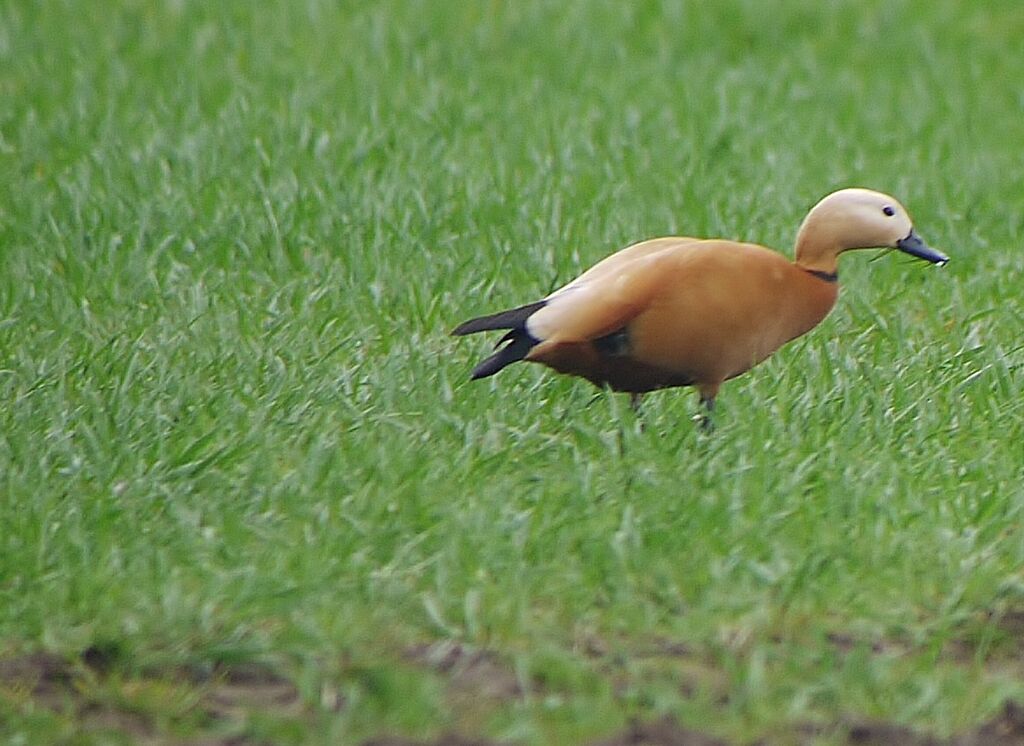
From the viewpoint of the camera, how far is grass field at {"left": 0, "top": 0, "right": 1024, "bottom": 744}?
3.45 m

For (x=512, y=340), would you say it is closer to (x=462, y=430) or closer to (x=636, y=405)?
(x=462, y=430)

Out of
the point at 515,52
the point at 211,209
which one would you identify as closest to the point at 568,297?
the point at 211,209

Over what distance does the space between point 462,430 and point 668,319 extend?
582 millimetres

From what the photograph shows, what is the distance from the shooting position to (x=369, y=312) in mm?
5727

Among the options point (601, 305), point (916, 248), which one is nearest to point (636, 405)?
point (601, 305)

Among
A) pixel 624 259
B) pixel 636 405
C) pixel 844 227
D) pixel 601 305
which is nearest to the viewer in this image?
pixel 601 305

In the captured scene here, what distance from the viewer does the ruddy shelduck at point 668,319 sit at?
434 cm

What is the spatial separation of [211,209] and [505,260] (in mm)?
1188

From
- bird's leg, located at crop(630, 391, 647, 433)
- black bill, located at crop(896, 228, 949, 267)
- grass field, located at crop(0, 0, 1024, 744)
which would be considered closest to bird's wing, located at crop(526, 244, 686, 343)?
grass field, located at crop(0, 0, 1024, 744)

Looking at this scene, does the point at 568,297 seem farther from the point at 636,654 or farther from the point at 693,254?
the point at 636,654

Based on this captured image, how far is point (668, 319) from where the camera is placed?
14.3 ft

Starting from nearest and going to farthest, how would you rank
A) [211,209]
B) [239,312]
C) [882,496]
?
[882,496] < [239,312] < [211,209]

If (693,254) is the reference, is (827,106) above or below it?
below

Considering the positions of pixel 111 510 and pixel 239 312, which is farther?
pixel 239 312
